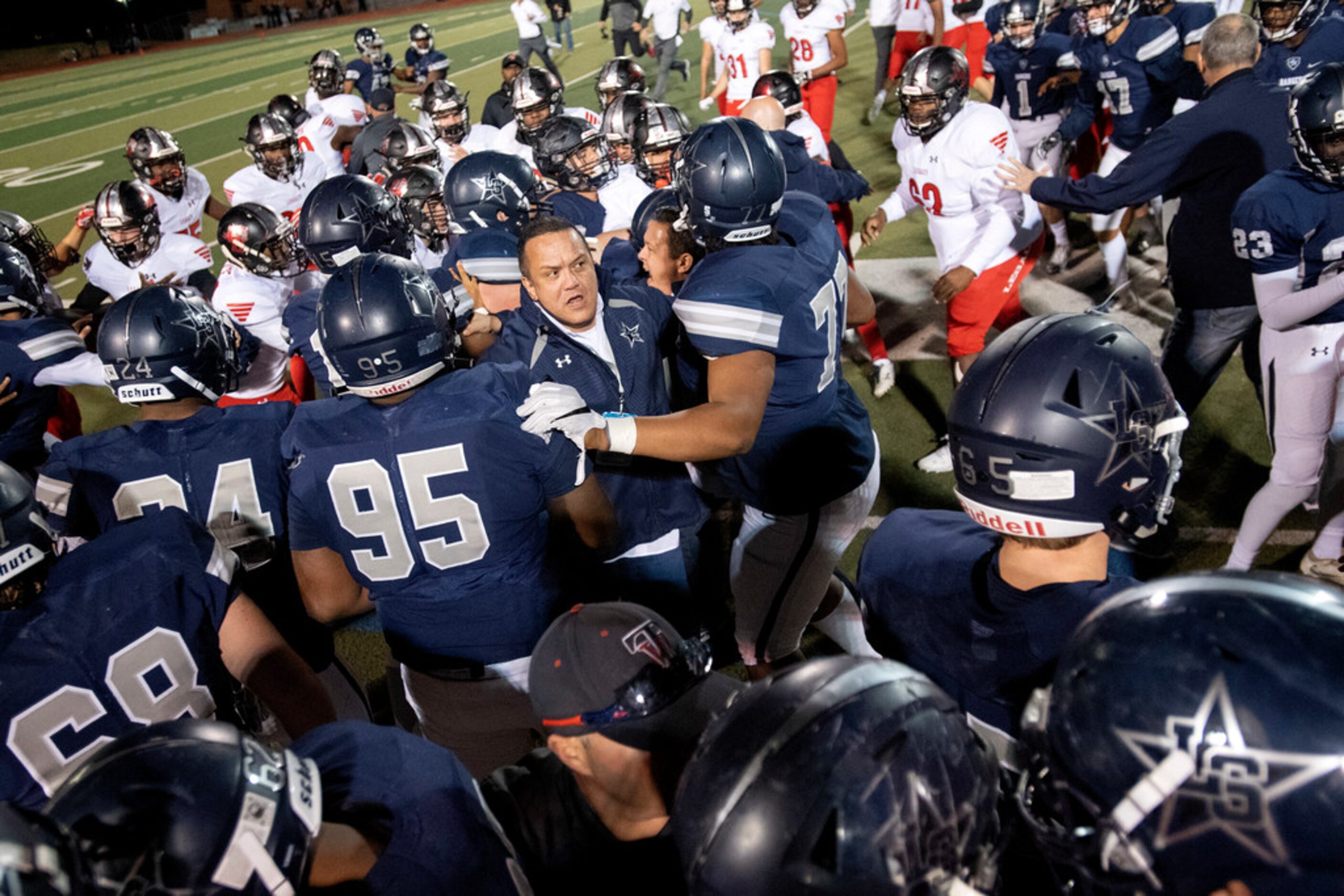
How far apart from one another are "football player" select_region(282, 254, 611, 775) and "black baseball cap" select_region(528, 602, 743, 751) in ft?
2.41

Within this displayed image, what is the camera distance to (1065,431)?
6.53ft

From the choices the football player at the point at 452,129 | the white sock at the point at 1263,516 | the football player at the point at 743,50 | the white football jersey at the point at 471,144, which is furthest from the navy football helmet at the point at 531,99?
the white sock at the point at 1263,516

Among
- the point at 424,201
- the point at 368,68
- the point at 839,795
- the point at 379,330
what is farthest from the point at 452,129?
the point at 839,795

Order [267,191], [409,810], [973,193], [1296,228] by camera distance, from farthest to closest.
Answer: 1. [267,191]
2. [973,193]
3. [1296,228]
4. [409,810]

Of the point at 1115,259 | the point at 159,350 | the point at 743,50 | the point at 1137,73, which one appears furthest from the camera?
the point at 743,50

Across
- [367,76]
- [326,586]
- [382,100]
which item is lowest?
[326,586]

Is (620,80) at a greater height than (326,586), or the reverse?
(620,80)

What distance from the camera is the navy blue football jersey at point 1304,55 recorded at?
577cm

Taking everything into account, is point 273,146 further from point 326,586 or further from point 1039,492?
point 1039,492

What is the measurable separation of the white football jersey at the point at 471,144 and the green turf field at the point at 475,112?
3.45 metres

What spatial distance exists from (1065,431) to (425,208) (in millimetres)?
4770

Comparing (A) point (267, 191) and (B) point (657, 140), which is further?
(A) point (267, 191)

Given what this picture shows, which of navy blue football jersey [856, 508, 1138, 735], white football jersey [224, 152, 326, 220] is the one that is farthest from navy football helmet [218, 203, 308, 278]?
navy blue football jersey [856, 508, 1138, 735]

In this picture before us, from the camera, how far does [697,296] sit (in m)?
2.99
